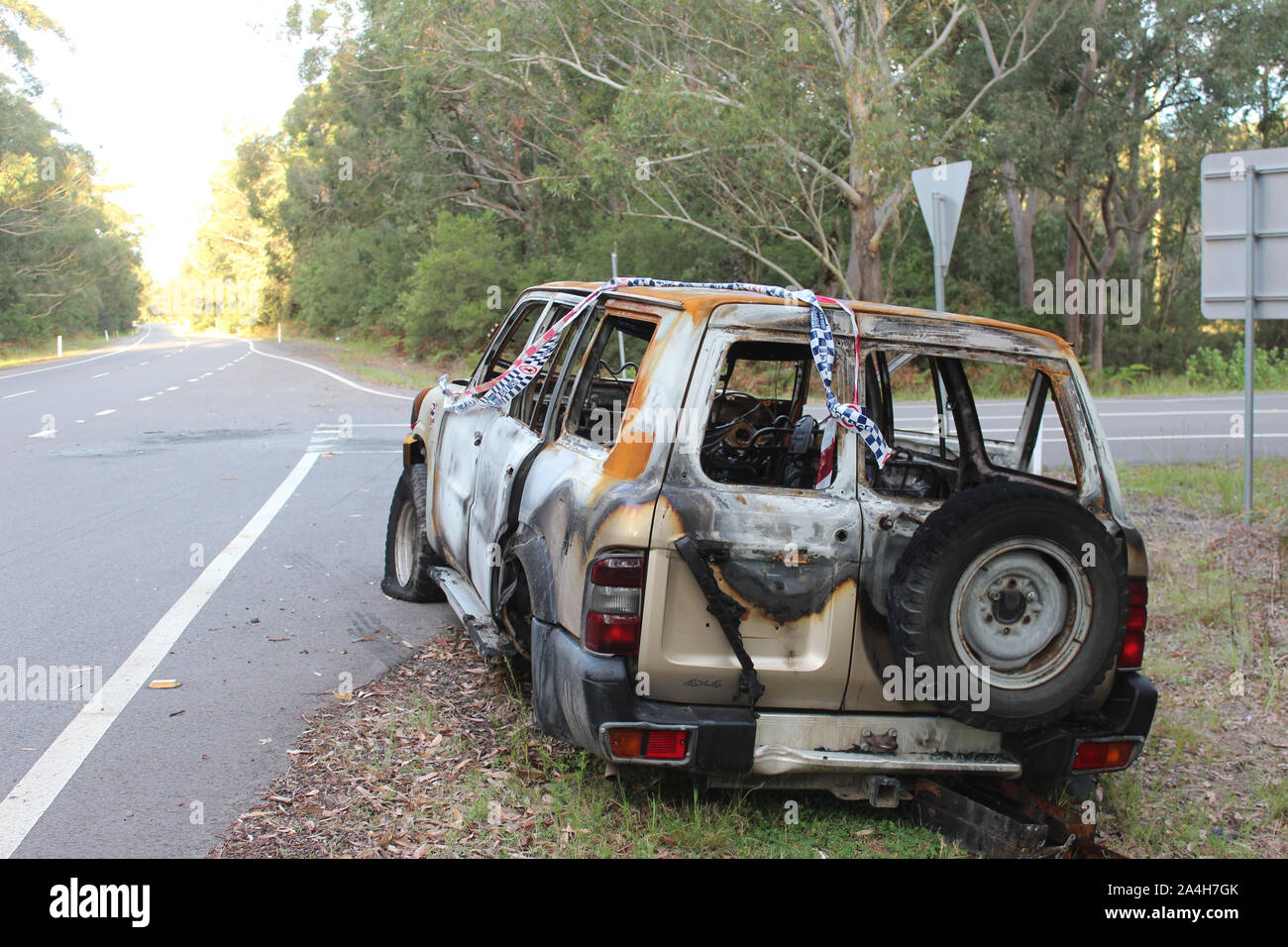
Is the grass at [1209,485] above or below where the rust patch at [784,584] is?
below

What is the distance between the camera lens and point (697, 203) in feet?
93.8

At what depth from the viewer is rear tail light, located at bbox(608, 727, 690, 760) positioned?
3967mm

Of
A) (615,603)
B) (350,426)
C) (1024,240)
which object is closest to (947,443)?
(615,603)

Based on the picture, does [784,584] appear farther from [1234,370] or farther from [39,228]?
[39,228]

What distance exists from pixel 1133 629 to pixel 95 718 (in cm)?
437

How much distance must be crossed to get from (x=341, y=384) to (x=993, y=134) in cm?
1585

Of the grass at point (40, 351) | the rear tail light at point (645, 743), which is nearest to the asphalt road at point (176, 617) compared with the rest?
the rear tail light at point (645, 743)

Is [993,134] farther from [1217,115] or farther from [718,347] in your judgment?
[718,347]

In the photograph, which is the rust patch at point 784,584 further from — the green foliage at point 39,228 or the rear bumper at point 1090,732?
the green foliage at point 39,228

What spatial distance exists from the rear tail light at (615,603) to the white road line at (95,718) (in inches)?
82.3

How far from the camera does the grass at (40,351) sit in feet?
152

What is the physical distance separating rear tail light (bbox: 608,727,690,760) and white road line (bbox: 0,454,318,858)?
205cm

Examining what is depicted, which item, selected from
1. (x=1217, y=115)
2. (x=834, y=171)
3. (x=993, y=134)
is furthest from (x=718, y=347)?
(x=1217, y=115)

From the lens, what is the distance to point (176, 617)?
7.00 m
